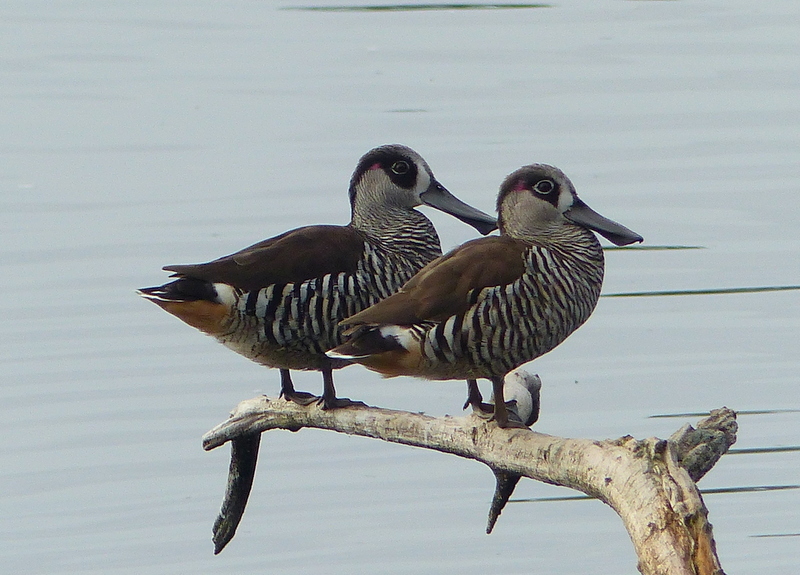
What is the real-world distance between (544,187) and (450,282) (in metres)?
0.58

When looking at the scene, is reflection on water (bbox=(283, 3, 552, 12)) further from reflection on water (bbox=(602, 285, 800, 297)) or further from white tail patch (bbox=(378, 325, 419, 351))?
white tail patch (bbox=(378, 325, 419, 351))

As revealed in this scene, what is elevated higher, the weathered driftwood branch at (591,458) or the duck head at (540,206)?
the duck head at (540,206)

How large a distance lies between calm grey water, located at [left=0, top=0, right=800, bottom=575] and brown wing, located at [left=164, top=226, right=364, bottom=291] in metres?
2.25

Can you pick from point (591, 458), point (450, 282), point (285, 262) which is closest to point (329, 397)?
point (285, 262)

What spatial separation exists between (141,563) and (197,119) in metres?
6.58

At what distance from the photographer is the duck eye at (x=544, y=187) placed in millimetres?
5523

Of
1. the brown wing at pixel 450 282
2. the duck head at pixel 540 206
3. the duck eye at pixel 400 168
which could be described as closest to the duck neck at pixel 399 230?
the duck eye at pixel 400 168

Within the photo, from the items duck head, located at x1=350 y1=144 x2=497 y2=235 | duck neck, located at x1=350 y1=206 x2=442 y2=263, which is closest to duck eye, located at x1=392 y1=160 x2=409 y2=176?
duck head, located at x1=350 y1=144 x2=497 y2=235

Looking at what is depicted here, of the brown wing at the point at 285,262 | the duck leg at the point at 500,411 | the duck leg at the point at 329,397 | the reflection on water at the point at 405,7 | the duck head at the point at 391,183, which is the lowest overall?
the duck leg at the point at 500,411

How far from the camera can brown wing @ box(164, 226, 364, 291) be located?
17.9ft

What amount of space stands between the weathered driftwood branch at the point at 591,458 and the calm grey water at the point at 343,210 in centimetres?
167

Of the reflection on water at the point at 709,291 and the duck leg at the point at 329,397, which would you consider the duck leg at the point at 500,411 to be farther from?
the reflection on water at the point at 709,291

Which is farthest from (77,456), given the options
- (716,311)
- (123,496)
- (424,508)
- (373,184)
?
(716,311)

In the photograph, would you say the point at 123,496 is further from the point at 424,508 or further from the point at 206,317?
→ the point at 206,317
